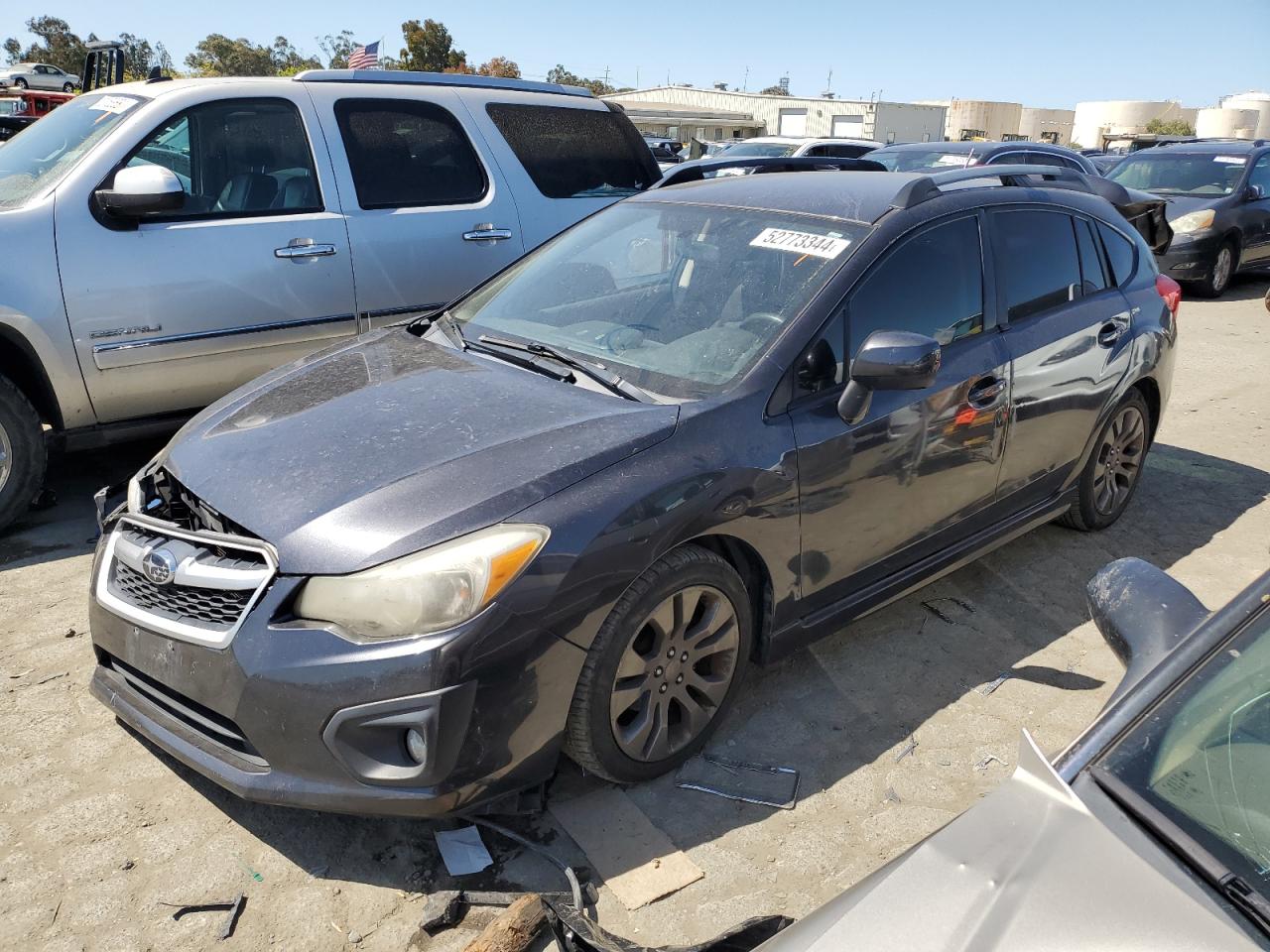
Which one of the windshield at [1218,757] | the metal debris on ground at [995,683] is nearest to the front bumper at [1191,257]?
the metal debris on ground at [995,683]

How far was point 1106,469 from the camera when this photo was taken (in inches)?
187

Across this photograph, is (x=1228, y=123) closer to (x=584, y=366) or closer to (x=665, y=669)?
(x=584, y=366)

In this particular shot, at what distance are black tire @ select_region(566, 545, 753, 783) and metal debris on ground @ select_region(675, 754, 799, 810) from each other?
0.18 ft

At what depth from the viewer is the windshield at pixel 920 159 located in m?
11.5

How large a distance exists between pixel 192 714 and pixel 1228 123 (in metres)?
75.3

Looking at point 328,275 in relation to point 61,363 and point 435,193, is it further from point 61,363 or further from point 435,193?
point 61,363

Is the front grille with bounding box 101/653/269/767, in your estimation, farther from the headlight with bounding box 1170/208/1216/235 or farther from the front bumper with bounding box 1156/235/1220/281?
the headlight with bounding box 1170/208/1216/235

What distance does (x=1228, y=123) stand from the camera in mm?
63375

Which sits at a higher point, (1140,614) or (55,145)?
(55,145)

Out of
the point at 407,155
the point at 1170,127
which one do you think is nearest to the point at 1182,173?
the point at 407,155

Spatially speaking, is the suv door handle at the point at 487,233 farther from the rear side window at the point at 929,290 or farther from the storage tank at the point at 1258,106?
the storage tank at the point at 1258,106

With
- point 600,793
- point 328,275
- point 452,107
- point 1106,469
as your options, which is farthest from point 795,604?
point 452,107

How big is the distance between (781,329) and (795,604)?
876 mm

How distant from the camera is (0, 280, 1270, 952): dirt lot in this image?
2514mm
